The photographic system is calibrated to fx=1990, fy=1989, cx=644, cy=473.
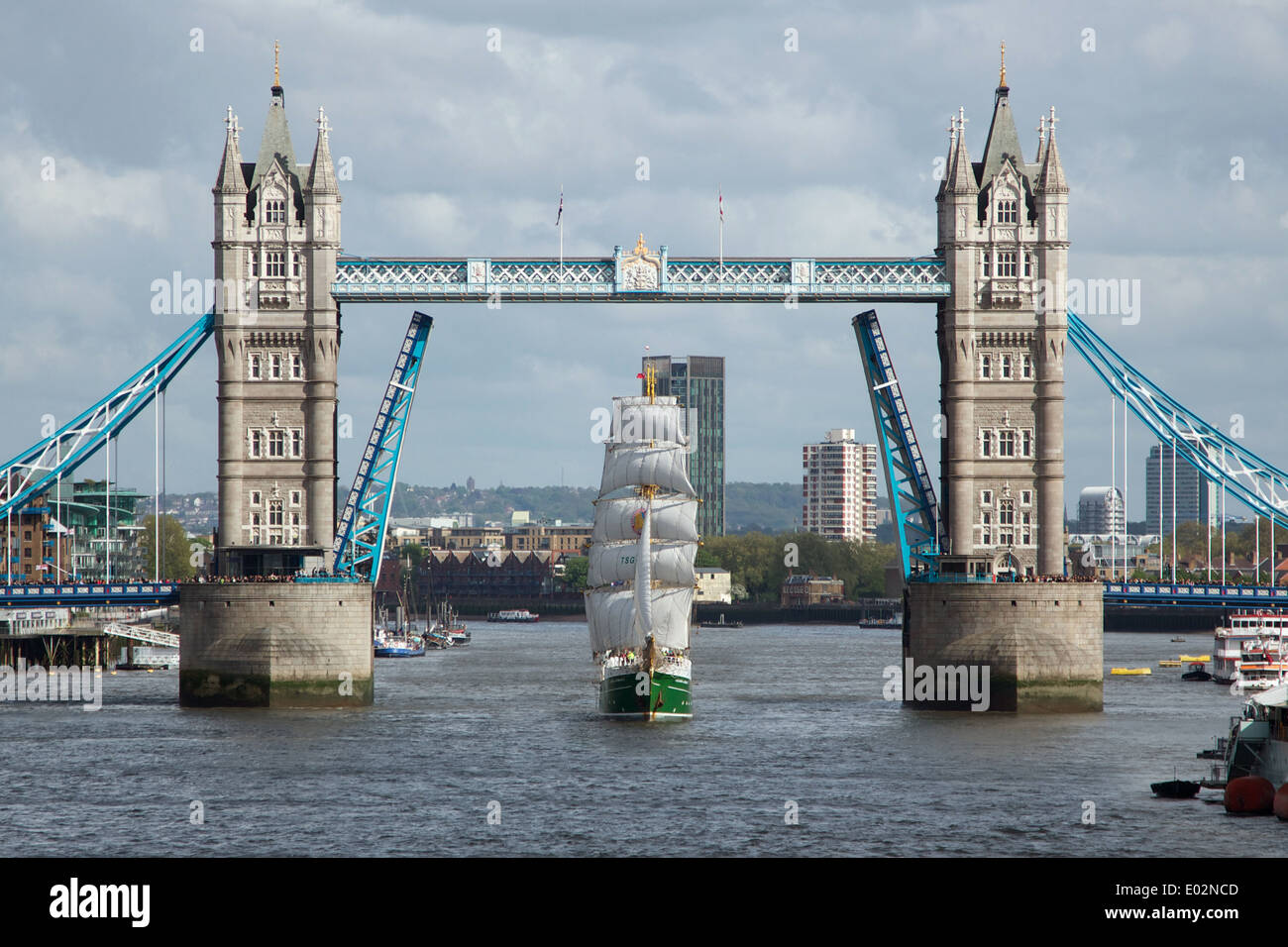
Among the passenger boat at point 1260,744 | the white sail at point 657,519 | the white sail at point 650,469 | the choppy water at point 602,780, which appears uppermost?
the white sail at point 650,469

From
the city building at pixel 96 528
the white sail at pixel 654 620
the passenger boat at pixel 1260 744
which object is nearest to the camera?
the passenger boat at pixel 1260 744

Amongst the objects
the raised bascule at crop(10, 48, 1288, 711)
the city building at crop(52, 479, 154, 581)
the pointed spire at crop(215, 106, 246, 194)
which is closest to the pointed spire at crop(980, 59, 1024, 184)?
the raised bascule at crop(10, 48, 1288, 711)

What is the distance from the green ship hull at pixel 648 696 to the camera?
8819cm

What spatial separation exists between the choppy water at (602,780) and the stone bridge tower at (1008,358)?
9.60 meters

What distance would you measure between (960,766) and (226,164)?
46350 millimetres

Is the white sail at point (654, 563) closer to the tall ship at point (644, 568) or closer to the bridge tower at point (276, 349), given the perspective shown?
the tall ship at point (644, 568)

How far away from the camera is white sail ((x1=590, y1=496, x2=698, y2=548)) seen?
94812mm

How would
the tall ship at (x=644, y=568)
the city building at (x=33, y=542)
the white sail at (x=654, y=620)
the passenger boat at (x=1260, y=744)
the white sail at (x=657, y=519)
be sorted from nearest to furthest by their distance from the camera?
the passenger boat at (x=1260, y=744) → the tall ship at (x=644, y=568) → the white sail at (x=654, y=620) → the white sail at (x=657, y=519) → the city building at (x=33, y=542)

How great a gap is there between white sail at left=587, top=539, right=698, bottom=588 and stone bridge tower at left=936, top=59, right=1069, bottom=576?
12626 millimetres

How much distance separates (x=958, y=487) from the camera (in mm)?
93500

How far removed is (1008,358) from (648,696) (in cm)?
2358

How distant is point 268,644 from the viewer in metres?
86.8

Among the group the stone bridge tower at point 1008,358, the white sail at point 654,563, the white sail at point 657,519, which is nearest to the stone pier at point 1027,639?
the stone bridge tower at point 1008,358

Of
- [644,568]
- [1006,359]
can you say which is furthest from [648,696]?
[1006,359]
